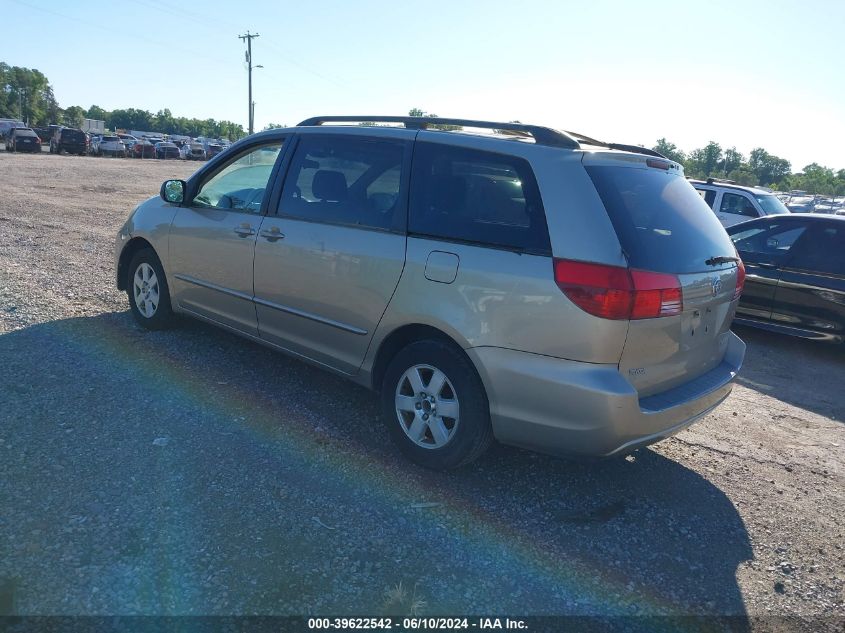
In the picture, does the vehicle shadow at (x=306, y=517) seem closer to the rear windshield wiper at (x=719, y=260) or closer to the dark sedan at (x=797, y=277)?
the rear windshield wiper at (x=719, y=260)

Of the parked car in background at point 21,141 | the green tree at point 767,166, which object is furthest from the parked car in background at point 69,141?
the green tree at point 767,166

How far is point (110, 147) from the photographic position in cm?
4822

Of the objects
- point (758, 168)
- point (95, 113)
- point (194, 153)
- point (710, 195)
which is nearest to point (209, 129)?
point (95, 113)

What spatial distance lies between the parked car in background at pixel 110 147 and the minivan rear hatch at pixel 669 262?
170 feet

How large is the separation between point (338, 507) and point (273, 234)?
1981 millimetres

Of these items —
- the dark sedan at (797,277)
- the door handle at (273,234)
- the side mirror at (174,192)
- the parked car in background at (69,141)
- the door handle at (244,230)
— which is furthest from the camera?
the parked car in background at (69,141)

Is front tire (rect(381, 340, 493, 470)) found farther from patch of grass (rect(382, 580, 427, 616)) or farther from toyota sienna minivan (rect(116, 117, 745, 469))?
patch of grass (rect(382, 580, 427, 616))

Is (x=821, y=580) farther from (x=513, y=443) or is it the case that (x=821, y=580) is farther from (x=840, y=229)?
(x=840, y=229)

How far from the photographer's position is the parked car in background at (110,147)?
158 feet

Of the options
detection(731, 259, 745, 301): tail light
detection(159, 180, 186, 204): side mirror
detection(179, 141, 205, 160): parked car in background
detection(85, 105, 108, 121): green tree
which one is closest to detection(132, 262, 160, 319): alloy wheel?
detection(159, 180, 186, 204): side mirror

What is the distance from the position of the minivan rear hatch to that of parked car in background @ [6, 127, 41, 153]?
4546 cm

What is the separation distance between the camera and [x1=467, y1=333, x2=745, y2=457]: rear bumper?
10.2 ft

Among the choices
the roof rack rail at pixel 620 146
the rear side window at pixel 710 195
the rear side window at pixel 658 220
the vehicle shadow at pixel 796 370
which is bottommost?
the vehicle shadow at pixel 796 370

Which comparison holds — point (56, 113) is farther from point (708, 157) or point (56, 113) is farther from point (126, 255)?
point (126, 255)
